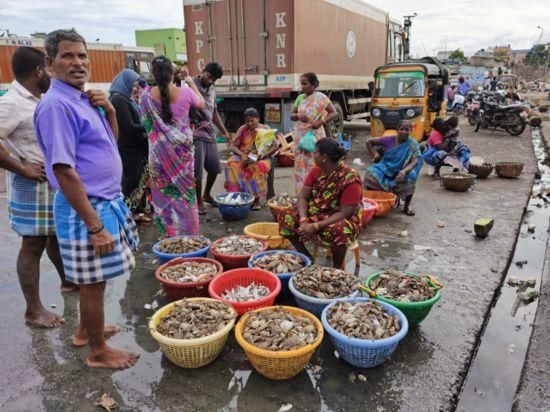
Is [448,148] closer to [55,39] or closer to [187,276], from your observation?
[187,276]

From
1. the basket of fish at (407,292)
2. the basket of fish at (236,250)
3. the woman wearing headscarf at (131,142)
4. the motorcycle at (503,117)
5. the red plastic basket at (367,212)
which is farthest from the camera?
the motorcycle at (503,117)

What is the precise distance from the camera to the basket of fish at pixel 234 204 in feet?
16.4

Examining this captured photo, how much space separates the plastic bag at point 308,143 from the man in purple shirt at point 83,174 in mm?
2921

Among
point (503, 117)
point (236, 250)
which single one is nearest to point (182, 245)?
point (236, 250)

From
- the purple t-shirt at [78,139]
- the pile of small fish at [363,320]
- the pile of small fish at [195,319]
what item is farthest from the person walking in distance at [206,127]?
the pile of small fish at [363,320]

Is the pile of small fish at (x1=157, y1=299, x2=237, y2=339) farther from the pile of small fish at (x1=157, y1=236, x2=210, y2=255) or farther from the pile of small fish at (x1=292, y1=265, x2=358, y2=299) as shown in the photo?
the pile of small fish at (x1=157, y1=236, x2=210, y2=255)

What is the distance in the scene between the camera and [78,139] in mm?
1980

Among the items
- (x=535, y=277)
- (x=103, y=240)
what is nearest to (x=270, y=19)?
(x=535, y=277)

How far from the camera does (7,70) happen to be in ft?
60.3

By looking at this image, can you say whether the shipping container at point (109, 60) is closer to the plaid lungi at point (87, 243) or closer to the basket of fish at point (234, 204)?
the basket of fish at point (234, 204)

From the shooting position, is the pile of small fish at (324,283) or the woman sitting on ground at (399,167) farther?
the woman sitting on ground at (399,167)

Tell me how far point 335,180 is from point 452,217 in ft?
9.06

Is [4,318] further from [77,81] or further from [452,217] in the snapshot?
[452,217]

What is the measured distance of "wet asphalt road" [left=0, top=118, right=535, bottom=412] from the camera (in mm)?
2184
